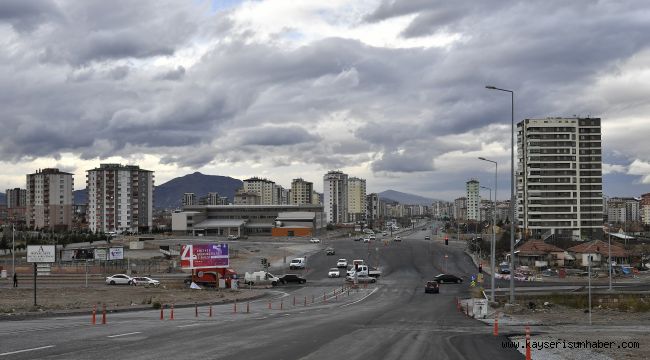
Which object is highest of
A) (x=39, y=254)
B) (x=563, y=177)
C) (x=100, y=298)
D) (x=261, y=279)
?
(x=563, y=177)

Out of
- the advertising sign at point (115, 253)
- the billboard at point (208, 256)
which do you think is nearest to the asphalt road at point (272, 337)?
the billboard at point (208, 256)

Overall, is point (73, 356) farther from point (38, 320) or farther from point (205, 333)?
point (38, 320)

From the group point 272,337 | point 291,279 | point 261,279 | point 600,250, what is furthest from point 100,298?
point 600,250

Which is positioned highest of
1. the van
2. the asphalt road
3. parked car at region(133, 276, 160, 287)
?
the asphalt road

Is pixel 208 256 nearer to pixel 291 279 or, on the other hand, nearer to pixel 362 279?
pixel 291 279

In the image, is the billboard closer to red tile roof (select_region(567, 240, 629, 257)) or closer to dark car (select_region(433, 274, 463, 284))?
dark car (select_region(433, 274, 463, 284))

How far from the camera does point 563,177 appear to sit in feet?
530

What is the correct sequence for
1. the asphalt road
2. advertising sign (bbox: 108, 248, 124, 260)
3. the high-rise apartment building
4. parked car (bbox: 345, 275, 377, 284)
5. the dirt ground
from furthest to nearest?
the high-rise apartment building, advertising sign (bbox: 108, 248, 124, 260), parked car (bbox: 345, 275, 377, 284), the dirt ground, the asphalt road

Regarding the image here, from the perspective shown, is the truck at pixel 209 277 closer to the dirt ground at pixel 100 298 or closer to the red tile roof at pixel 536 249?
the dirt ground at pixel 100 298

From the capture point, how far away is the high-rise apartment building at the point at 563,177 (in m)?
160

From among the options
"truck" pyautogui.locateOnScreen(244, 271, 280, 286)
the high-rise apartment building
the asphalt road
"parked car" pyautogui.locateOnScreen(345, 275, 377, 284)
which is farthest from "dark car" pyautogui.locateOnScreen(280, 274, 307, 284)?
the high-rise apartment building

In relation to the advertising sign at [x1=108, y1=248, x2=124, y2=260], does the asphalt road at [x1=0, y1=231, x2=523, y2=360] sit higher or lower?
higher

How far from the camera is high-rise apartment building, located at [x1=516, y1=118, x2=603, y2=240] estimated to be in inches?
6314

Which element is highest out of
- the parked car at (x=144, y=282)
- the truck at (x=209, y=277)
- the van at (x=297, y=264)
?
the truck at (x=209, y=277)
